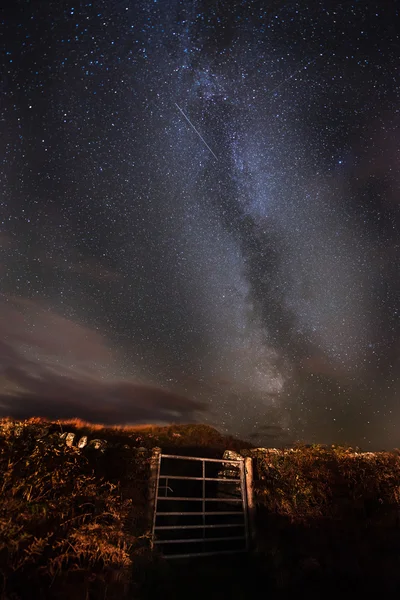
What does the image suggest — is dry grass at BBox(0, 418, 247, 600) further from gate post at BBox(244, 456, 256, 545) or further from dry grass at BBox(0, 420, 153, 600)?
gate post at BBox(244, 456, 256, 545)

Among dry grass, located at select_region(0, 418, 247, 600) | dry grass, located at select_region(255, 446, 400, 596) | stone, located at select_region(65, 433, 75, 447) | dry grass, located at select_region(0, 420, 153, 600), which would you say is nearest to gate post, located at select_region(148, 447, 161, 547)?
dry grass, located at select_region(0, 418, 247, 600)

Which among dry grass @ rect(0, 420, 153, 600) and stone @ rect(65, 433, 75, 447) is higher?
stone @ rect(65, 433, 75, 447)

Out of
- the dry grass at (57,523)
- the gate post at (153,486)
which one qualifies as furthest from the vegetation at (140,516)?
the gate post at (153,486)

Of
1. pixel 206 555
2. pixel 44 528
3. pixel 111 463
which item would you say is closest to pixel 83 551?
pixel 44 528

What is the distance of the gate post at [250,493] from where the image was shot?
9.02m

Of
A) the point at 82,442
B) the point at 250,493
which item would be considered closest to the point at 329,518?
the point at 250,493

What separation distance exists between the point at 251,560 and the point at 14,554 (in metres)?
6.30

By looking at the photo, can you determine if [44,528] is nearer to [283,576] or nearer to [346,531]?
[283,576]

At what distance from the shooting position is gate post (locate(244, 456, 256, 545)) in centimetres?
902

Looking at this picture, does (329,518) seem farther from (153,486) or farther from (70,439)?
(70,439)

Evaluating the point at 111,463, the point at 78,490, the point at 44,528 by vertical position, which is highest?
the point at 111,463

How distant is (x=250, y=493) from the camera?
9.46m

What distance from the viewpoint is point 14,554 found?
16.4 ft

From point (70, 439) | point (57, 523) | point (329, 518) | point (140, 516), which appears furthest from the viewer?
point (329, 518)
